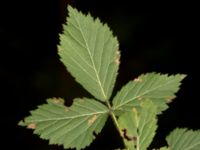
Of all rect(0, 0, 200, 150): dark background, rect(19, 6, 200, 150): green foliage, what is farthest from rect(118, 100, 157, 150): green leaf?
rect(0, 0, 200, 150): dark background

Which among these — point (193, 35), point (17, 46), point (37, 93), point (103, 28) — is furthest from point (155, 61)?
point (103, 28)

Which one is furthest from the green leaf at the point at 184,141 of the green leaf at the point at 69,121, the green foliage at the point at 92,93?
the green leaf at the point at 69,121

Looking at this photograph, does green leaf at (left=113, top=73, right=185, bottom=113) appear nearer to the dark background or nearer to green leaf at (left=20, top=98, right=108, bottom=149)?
green leaf at (left=20, top=98, right=108, bottom=149)

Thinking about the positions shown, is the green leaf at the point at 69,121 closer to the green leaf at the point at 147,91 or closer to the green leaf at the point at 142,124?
the green leaf at the point at 147,91

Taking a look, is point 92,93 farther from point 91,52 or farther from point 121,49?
point 121,49

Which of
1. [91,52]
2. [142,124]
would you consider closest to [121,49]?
[91,52]

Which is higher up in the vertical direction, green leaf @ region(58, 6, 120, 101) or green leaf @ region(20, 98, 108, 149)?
green leaf @ region(58, 6, 120, 101)
